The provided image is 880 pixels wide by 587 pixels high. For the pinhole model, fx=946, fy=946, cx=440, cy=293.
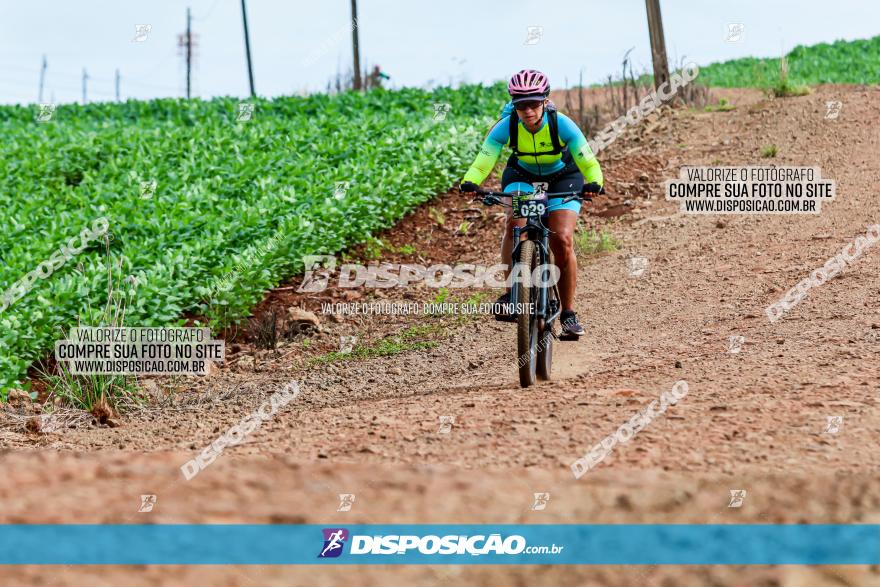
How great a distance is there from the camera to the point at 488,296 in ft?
39.8

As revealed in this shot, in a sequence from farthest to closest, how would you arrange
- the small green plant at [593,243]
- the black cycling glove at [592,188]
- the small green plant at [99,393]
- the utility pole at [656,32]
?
1. the utility pole at [656,32]
2. the small green plant at [593,243]
3. the small green plant at [99,393]
4. the black cycling glove at [592,188]

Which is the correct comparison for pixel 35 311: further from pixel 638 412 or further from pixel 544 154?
pixel 638 412

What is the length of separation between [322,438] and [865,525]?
3.18m

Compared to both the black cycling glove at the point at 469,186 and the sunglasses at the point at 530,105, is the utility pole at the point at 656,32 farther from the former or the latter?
the black cycling glove at the point at 469,186

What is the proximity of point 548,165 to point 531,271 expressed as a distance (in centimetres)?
110

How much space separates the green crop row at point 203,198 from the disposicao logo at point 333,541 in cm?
543

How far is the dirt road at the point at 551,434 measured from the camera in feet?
15.4

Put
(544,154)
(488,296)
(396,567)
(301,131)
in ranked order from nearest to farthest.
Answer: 1. (396,567)
2. (544,154)
3. (488,296)
4. (301,131)

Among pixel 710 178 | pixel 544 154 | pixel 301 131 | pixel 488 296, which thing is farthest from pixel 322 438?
pixel 301 131

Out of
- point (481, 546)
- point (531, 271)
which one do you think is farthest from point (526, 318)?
point (481, 546)

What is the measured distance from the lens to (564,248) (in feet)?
24.9

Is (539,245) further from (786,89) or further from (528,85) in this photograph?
(786,89)

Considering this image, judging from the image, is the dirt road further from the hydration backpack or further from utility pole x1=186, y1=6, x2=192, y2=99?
utility pole x1=186, y1=6, x2=192, y2=99

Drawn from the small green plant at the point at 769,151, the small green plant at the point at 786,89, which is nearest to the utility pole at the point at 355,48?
the small green plant at the point at 786,89
